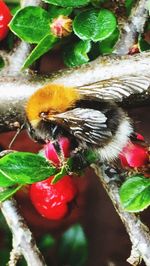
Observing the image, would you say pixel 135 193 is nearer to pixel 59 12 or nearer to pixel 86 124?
pixel 86 124

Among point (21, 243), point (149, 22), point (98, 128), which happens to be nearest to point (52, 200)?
point (21, 243)

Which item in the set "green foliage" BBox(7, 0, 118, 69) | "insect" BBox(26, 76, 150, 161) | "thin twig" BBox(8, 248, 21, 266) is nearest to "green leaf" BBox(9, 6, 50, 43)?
"green foliage" BBox(7, 0, 118, 69)

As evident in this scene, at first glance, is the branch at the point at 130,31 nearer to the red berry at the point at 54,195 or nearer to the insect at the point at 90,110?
the insect at the point at 90,110

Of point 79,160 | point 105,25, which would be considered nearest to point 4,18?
point 105,25

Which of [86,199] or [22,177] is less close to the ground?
[22,177]

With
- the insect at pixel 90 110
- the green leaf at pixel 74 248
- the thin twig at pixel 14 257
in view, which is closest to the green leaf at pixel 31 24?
the insect at pixel 90 110

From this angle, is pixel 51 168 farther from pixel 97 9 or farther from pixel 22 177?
pixel 97 9

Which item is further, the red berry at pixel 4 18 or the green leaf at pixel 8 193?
the red berry at pixel 4 18
